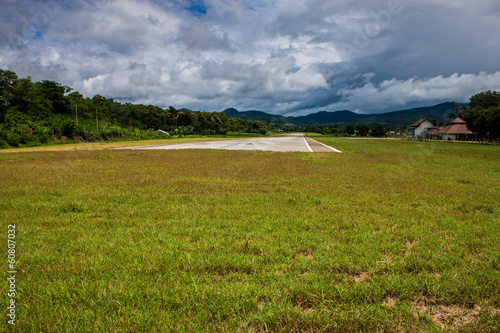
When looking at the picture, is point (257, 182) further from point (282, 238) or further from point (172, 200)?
point (282, 238)

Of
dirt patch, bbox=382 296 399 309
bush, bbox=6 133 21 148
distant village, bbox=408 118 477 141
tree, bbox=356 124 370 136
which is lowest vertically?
dirt patch, bbox=382 296 399 309

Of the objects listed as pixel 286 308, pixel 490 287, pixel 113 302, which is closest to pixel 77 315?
pixel 113 302

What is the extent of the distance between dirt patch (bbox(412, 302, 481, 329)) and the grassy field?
12 millimetres

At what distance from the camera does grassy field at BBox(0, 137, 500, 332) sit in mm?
2332

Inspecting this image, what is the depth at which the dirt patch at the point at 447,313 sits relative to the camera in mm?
2316

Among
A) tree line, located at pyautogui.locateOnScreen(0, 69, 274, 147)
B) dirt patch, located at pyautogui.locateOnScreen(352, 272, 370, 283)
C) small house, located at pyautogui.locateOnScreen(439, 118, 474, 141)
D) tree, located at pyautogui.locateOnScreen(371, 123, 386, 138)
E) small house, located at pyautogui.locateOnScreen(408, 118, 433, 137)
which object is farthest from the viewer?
tree, located at pyautogui.locateOnScreen(371, 123, 386, 138)

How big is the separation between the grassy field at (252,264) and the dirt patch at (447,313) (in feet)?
0.04

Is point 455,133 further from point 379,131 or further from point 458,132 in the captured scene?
point 379,131

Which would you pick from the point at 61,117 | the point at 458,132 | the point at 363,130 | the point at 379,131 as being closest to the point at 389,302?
the point at 61,117

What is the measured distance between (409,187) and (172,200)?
21.3 ft

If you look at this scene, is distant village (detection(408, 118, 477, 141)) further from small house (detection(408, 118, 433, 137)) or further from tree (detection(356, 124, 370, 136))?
tree (detection(356, 124, 370, 136))

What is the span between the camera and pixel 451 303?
2559 mm

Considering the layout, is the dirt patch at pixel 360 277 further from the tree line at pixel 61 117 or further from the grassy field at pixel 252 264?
the tree line at pixel 61 117

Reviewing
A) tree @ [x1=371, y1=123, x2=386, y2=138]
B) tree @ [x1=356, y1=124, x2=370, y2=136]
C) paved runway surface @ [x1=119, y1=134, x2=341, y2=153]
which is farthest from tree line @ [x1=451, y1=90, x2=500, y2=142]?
tree @ [x1=356, y1=124, x2=370, y2=136]
